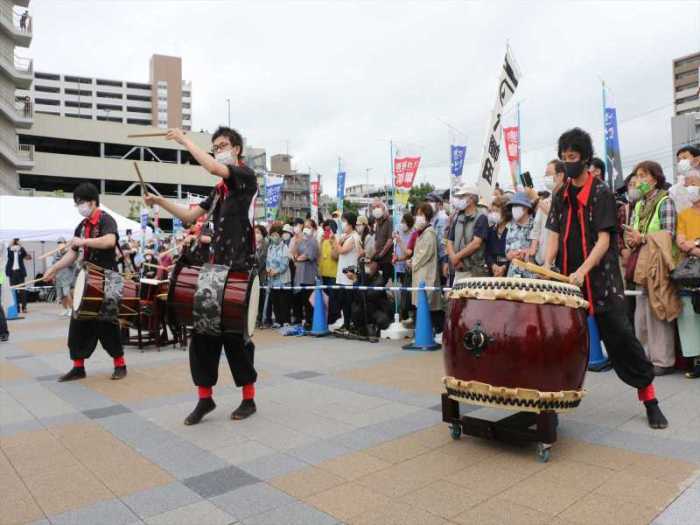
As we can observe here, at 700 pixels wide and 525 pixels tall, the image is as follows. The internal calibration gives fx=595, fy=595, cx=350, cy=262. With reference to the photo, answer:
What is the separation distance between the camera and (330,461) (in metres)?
3.76

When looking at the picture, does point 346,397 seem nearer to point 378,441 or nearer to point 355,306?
point 378,441

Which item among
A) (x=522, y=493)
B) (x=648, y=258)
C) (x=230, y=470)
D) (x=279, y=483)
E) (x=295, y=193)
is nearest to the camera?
(x=522, y=493)

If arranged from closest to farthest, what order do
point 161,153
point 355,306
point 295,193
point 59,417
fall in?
1. point 59,417
2. point 355,306
3. point 161,153
4. point 295,193

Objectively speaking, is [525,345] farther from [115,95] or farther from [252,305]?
[115,95]

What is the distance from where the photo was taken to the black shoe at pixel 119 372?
682 centimetres

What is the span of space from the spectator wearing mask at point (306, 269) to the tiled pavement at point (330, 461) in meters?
4.43

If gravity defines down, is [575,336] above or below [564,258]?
below

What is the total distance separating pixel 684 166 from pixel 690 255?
0.99 meters

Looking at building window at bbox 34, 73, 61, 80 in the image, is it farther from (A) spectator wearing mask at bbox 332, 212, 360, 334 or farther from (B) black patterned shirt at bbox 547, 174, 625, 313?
(B) black patterned shirt at bbox 547, 174, 625, 313

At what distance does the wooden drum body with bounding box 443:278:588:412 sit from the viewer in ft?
11.6

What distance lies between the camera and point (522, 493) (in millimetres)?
3148

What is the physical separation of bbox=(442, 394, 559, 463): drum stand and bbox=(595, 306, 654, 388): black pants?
2.36 ft

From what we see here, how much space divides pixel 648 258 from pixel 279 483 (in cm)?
453

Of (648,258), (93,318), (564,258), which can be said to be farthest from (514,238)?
(93,318)
